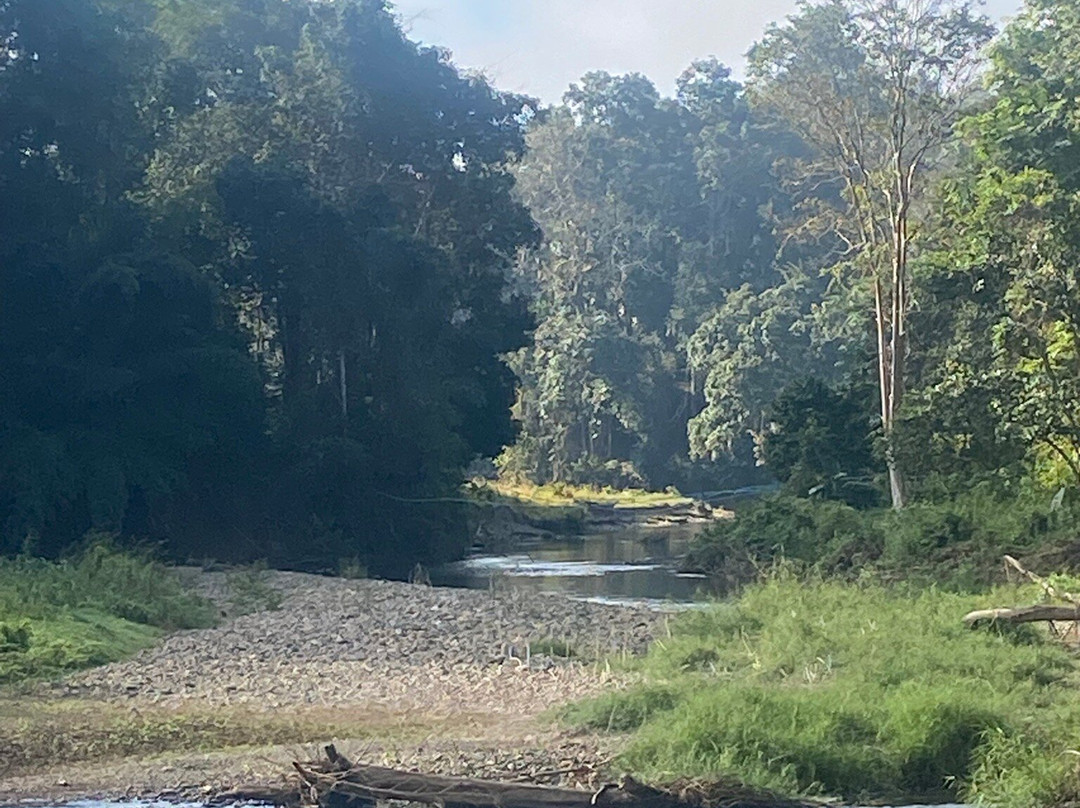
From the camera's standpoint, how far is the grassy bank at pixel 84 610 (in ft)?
58.3

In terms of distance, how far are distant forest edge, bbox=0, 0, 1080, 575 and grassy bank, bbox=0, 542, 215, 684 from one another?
3.20 metres

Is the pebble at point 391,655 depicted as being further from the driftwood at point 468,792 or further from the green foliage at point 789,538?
the green foliage at point 789,538

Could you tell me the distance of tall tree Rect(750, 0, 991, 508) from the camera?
34.4 m

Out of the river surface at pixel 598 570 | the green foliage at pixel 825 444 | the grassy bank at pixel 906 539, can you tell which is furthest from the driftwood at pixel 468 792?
the green foliage at pixel 825 444

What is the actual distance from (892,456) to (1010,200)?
538 centimetres

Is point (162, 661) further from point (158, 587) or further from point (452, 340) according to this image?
point (452, 340)

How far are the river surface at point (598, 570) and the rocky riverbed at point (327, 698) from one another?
175 inches

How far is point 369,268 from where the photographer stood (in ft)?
127

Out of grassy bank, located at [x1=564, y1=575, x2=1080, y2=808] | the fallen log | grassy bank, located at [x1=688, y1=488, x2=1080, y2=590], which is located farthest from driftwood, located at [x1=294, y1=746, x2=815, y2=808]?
grassy bank, located at [x1=688, y1=488, x2=1080, y2=590]

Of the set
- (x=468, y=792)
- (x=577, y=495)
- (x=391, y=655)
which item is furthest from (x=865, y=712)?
(x=577, y=495)

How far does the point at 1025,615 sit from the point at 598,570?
20268mm

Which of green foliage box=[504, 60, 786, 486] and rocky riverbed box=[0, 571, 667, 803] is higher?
green foliage box=[504, 60, 786, 486]

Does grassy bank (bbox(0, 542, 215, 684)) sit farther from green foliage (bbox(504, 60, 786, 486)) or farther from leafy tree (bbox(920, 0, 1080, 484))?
green foliage (bbox(504, 60, 786, 486))

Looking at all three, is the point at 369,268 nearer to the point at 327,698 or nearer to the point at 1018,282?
the point at 1018,282
